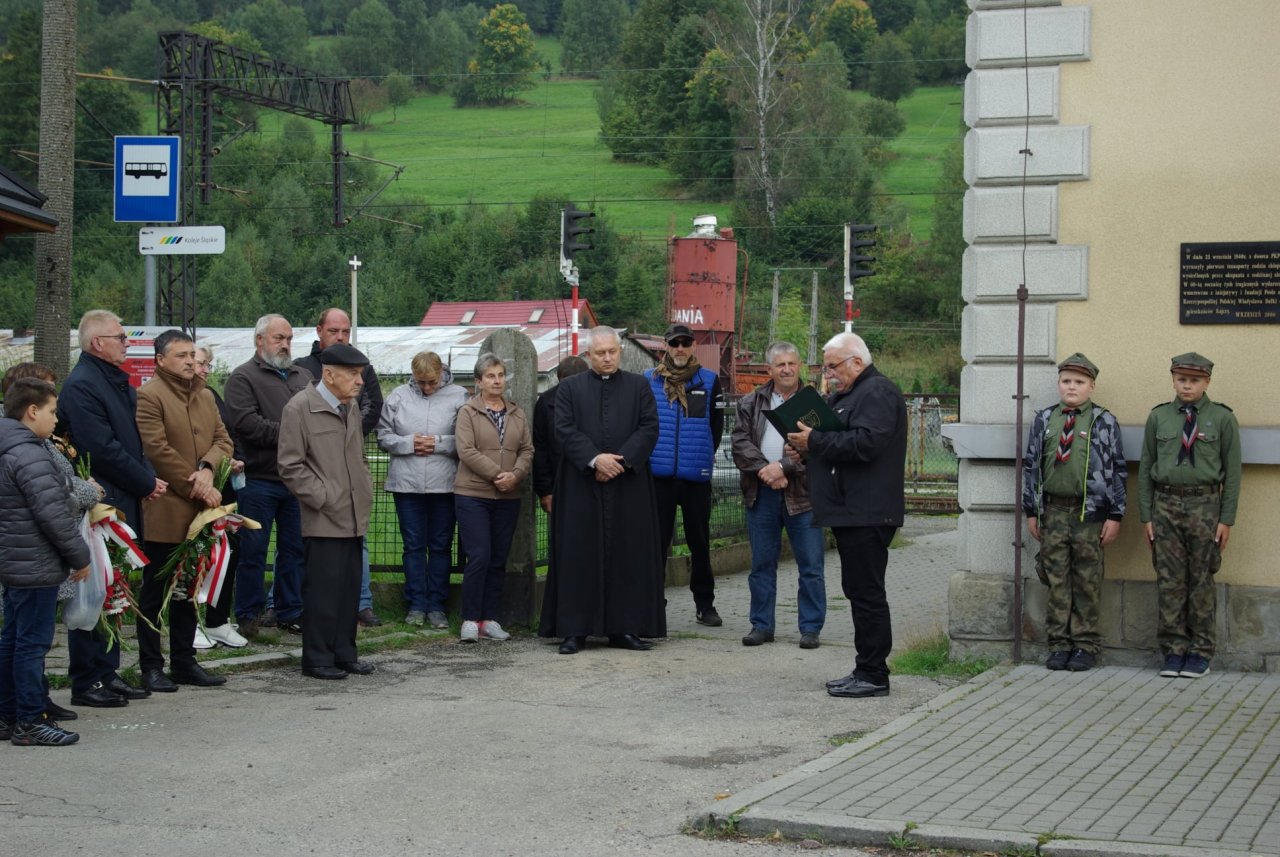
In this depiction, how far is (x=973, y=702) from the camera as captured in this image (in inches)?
328

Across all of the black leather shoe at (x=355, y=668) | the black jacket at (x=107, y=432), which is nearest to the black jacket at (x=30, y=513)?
the black jacket at (x=107, y=432)

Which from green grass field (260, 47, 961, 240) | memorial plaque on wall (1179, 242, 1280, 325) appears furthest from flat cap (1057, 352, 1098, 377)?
green grass field (260, 47, 961, 240)

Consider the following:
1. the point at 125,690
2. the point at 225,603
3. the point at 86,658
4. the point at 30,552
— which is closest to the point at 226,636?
the point at 225,603

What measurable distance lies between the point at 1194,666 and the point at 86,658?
607 cm

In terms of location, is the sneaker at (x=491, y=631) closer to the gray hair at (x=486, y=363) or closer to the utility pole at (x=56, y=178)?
the gray hair at (x=486, y=363)

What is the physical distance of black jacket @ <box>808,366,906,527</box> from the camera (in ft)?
28.5

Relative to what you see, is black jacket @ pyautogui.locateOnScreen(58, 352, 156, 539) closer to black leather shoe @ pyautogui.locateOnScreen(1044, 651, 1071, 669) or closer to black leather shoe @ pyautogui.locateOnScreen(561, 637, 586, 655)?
black leather shoe @ pyautogui.locateOnScreen(561, 637, 586, 655)

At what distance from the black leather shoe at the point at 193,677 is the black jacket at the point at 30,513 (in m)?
1.72

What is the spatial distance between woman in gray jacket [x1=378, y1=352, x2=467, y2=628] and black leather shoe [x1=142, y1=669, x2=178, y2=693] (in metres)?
2.65

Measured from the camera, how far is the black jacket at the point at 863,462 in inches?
342

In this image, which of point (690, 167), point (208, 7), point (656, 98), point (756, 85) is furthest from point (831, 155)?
point (208, 7)

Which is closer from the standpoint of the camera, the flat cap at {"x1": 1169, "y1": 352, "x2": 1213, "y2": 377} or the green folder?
the green folder

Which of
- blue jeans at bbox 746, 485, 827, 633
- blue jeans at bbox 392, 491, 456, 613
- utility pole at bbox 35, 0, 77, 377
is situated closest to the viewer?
blue jeans at bbox 746, 485, 827, 633

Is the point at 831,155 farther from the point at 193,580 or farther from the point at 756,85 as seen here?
the point at 193,580
